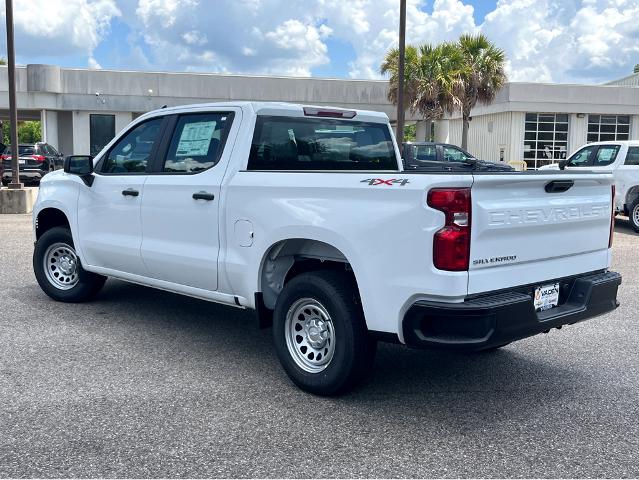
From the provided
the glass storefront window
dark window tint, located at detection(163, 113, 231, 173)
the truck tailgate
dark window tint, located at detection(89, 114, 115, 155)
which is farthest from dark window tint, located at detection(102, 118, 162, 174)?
the glass storefront window

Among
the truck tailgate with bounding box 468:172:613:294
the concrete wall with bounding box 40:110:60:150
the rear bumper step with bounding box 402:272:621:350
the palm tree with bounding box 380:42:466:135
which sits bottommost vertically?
the rear bumper step with bounding box 402:272:621:350

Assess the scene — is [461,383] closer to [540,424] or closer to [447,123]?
[540,424]

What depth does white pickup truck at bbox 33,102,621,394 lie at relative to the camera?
3848 millimetres

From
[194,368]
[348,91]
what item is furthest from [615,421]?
[348,91]

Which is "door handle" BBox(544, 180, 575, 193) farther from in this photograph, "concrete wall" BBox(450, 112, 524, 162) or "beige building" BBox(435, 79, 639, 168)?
"concrete wall" BBox(450, 112, 524, 162)

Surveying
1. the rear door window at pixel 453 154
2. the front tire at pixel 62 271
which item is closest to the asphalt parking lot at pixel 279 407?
the front tire at pixel 62 271

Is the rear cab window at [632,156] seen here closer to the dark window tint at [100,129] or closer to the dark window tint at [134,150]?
the dark window tint at [134,150]

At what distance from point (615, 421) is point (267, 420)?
2097 mm

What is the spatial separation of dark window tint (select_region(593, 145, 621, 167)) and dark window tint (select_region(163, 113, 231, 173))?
1166 centimetres

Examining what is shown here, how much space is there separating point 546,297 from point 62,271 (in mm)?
4936

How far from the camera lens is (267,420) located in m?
4.12

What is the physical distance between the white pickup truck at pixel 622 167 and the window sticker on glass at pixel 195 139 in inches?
397

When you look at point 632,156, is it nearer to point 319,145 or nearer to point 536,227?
point 319,145

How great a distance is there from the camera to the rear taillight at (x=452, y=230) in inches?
148
